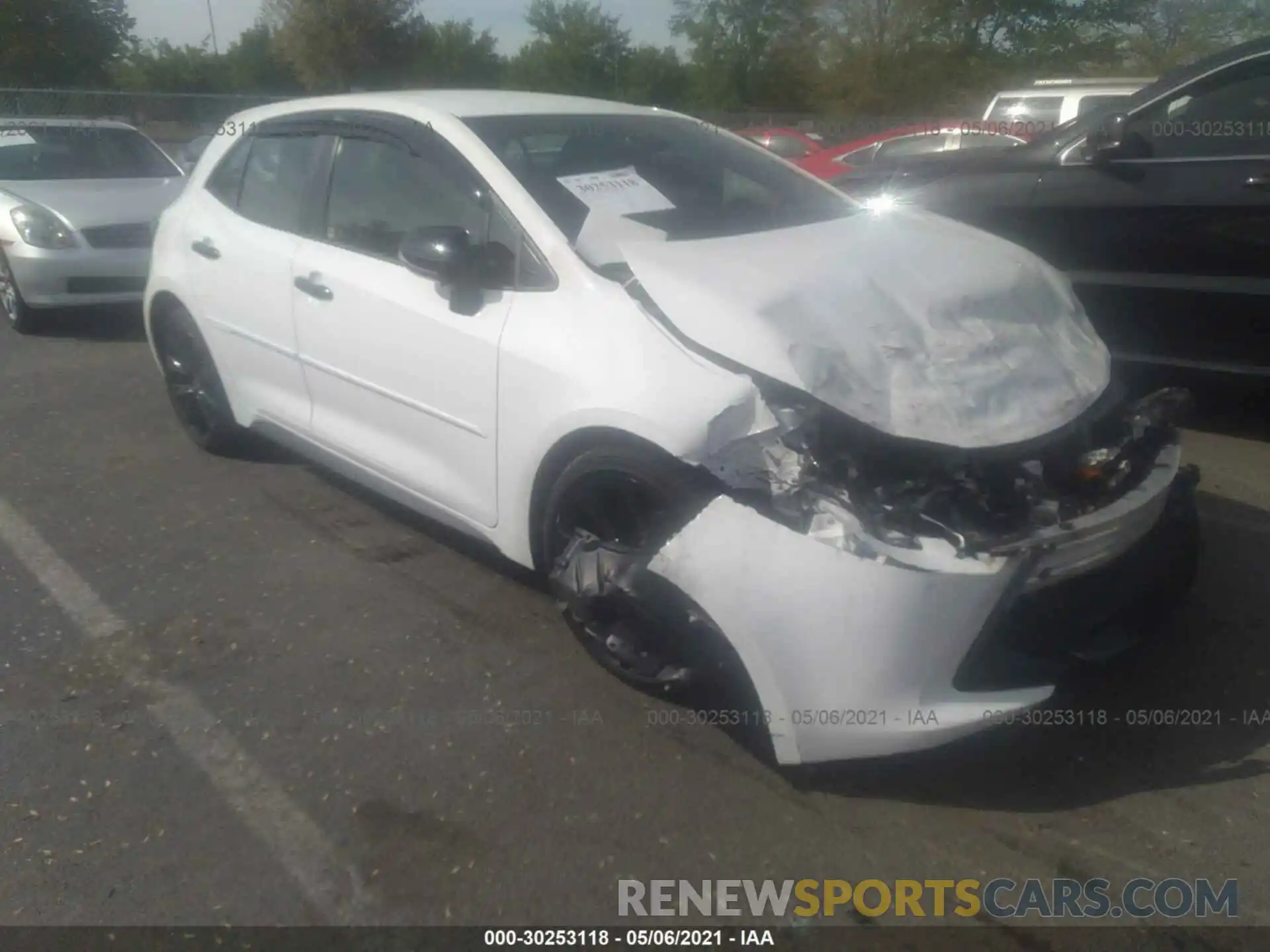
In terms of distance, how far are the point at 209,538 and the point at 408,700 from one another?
154cm

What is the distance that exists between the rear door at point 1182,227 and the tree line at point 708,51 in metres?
30.9

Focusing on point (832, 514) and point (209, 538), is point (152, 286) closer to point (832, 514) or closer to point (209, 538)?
→ point (209, 538)

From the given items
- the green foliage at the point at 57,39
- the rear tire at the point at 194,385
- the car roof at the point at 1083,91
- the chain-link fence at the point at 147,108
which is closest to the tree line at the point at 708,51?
the green foliage at the point at 57,39

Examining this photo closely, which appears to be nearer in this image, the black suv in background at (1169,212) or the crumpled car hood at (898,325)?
the crumpled car hood at (898,325)

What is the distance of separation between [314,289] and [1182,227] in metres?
3.66

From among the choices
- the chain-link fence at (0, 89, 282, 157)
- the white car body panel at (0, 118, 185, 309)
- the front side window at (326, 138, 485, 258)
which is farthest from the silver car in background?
the chain-link fence at (0, 89, 282, 157)

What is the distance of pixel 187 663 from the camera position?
3.38m

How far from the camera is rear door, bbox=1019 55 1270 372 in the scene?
4621 mm

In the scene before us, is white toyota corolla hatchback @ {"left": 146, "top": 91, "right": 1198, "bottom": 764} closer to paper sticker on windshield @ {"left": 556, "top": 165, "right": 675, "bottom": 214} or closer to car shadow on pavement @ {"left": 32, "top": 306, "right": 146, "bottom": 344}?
paper sticker on windshield @ {"left": 556, "top": 165, "right": 675, "bottom": 214}

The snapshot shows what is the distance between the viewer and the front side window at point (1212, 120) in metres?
4.71

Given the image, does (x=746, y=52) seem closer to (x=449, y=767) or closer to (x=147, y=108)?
(x=147, y=108)

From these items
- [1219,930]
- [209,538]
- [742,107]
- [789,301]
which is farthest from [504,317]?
[742,107]

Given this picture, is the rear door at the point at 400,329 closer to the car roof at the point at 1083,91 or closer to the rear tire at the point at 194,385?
the rear tire at the point at 194,385

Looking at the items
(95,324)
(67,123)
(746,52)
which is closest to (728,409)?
(95,324)
